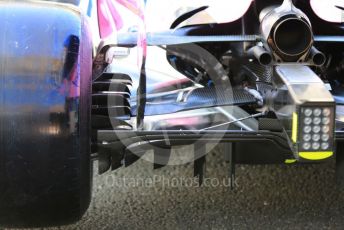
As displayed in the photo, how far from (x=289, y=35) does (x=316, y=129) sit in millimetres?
547

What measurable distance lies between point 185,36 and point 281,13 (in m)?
0.62

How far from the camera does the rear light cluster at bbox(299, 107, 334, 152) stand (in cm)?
185

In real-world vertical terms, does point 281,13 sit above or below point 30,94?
above

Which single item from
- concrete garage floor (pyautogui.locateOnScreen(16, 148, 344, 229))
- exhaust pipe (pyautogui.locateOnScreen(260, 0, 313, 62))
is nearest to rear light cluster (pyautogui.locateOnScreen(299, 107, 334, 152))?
exhaust pipe (pyautogui.locateOnScreen(260, 0, 313, 62))

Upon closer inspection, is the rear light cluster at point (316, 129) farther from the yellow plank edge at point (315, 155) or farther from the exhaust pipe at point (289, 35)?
the exhaust pipe at point (289, 35)

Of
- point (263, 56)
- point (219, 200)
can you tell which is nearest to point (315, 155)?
point (263, 56)

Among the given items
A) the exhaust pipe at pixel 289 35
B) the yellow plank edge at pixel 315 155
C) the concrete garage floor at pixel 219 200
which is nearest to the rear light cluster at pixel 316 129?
the yellow plank edge at pixel 315 155

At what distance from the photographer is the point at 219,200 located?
327cm

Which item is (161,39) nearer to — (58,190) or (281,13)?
(281,13)

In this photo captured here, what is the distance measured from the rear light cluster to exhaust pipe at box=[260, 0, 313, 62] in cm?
45

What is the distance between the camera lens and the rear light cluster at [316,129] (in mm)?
1848

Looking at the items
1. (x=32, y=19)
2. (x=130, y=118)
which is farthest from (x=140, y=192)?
(x=32, y=19)

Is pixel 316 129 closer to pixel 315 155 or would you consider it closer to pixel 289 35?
pixel 315 155

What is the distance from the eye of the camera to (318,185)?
3492 mm
